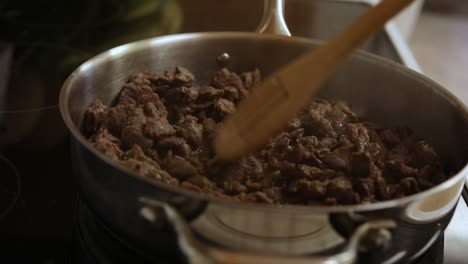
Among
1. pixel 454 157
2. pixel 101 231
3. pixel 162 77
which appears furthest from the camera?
pixel 162 77

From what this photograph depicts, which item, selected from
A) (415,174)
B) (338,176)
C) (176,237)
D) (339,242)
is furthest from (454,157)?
(176,237)

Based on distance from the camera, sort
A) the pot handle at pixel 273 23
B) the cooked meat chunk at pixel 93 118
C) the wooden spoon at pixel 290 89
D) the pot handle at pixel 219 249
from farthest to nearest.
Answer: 1. the pot handle at pixel 273 23
2. the cooked meat chunk at pixel 93 118
3. the wooden spoon at pixel 290 89
4. the pot handle at pixel 219 249

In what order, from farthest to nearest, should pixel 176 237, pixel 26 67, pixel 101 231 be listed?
1. pixel 26 67
2. pixel 101 231
3. pixel 176 237

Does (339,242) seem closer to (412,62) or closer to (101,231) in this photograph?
(101,231)

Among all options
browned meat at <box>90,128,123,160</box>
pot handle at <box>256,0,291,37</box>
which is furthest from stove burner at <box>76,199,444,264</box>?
pot handle at <box>256,0,291,37</box>

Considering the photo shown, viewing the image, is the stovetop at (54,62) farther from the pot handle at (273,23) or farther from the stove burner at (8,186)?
the pot handle at (273,23)

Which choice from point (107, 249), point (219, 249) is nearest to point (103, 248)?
point (107, 249)

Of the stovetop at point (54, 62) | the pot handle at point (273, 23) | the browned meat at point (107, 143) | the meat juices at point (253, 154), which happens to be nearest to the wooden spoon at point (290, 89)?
the meat juices at point (253, 154)
